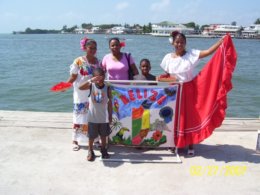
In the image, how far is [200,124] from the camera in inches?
196

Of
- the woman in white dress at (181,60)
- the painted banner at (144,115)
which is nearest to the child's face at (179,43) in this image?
the woman in white dress at (181,60)

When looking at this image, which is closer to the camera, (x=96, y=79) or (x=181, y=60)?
(x=96, y=79)

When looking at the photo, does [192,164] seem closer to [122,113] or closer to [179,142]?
[179,142]

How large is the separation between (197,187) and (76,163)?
65.8 inches

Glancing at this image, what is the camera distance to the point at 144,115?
16.8ft

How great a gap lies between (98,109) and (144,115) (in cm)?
73

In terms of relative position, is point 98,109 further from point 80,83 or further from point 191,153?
point 191,153

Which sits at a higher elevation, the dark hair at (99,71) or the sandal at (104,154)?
the dark hair at (99,71)

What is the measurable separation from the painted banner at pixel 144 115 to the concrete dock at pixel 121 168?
19 centimetres

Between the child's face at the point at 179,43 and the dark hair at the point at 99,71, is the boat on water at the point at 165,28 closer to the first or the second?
the child's face at the point at 179,43

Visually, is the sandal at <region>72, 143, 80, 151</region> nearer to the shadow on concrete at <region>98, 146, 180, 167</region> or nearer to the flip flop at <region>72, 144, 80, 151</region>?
the flip flop at <region>72, 144, 80, 151</region>

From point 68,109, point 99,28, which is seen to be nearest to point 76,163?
point 68,109

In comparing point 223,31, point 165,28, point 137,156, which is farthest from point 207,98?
point 165,28

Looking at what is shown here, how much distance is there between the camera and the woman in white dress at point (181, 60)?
486 centimetres
